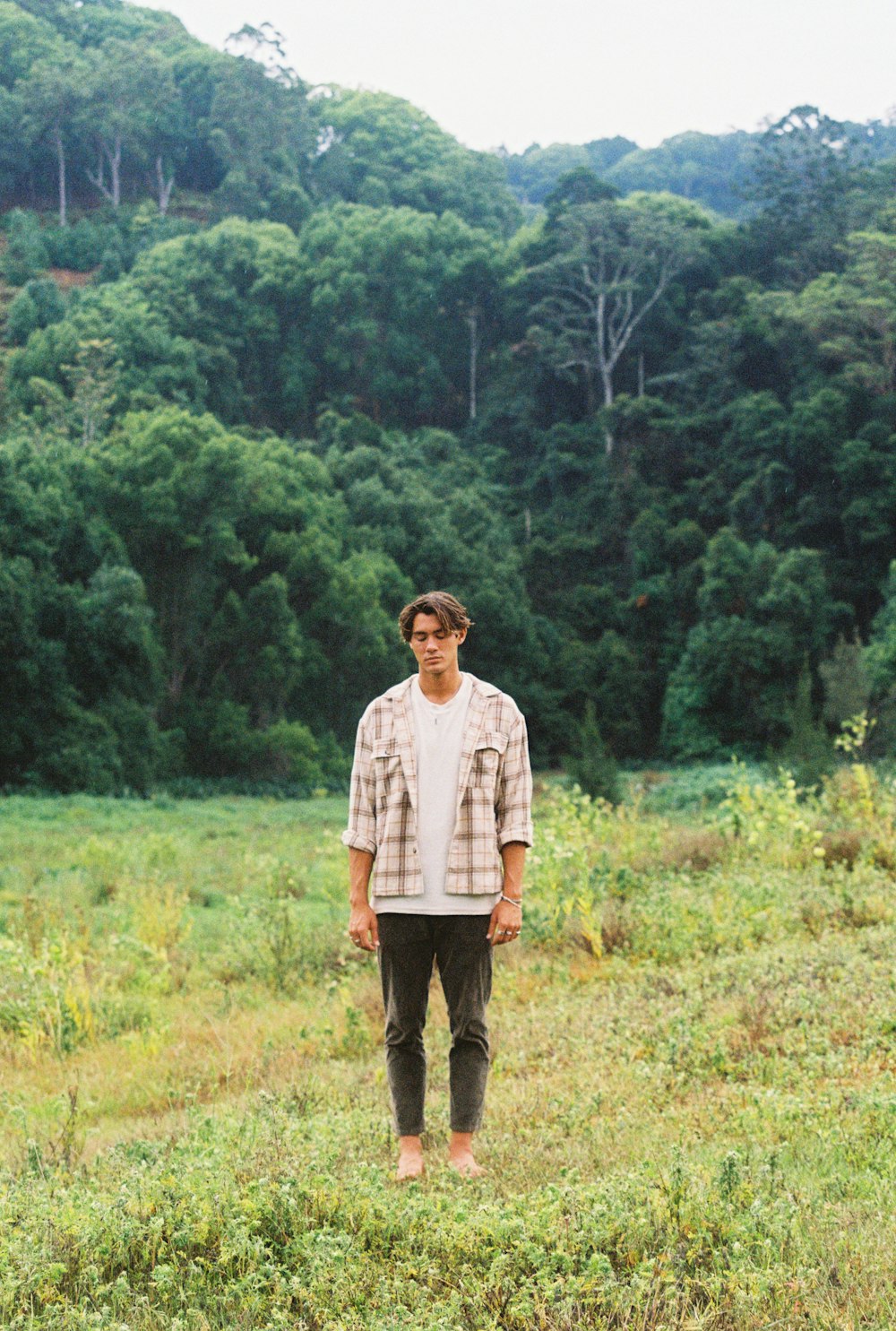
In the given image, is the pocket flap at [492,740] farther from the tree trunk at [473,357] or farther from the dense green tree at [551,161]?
the dense green tree at [551,161]

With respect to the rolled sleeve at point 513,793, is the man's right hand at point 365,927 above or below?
below

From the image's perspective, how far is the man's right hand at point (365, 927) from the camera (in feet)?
11.9

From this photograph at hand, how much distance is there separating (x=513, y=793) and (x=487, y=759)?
0.46ft

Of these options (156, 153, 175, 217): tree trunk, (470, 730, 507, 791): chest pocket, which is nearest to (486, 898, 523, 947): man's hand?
(470, 730, 507, 791): chest pocket

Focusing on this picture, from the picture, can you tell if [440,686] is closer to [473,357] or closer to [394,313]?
[473,357]

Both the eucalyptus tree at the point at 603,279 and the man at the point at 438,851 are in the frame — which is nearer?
the man at the point at 438,851

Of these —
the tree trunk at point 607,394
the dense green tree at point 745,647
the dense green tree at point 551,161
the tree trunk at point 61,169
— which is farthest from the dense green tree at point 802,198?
the dense green tree at point 551,161

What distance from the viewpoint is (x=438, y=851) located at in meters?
3.57

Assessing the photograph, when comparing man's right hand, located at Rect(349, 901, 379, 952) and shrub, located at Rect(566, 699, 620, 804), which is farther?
shrub, located at Rect(566, 699, 620, 804)

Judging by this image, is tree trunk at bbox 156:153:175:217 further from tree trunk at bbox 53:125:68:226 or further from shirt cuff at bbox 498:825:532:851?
shirt cuff at bbox 498:825:532:851

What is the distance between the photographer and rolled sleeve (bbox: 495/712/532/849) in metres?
3.66

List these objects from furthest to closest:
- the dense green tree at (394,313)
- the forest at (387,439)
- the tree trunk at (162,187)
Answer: the tree trunk at (162,187) → the dense green tree at (394,313) → the forest at (387,439)

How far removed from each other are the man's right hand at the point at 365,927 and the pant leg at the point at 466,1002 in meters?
0.18

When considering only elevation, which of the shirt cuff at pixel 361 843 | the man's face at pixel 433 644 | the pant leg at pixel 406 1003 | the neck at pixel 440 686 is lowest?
the pant leg at pixel 406 1003
